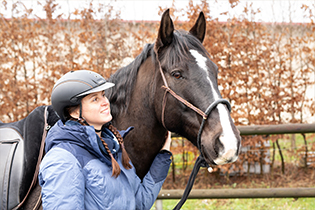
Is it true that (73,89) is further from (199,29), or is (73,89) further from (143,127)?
(199,29)

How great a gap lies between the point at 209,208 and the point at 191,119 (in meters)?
3.63

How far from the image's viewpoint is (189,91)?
6.22ft

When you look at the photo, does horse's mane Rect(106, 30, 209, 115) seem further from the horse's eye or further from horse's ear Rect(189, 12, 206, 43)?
horse's ear Rect(189, 12, 206, 43)

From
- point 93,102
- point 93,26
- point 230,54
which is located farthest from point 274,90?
point 93,102

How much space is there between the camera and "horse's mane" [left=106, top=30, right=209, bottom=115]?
1989 mm

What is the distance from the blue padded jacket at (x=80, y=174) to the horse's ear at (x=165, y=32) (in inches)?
35.1

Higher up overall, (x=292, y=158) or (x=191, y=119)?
(x=191, y=119)

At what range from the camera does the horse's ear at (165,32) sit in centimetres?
202

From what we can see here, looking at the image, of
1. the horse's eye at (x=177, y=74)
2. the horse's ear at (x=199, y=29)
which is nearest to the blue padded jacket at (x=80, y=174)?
the horse's eye at (x=177, y=74)

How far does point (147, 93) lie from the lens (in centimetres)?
210

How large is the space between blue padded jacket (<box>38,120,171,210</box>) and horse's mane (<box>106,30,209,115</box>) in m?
0.55

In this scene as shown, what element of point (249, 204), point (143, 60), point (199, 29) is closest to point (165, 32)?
point (143, 60)

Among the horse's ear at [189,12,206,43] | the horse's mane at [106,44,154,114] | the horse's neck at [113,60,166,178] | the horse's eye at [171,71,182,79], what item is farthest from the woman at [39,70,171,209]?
the horse's ear at [189,12,206,43]

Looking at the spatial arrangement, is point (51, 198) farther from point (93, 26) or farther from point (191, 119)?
point (93, 26)
